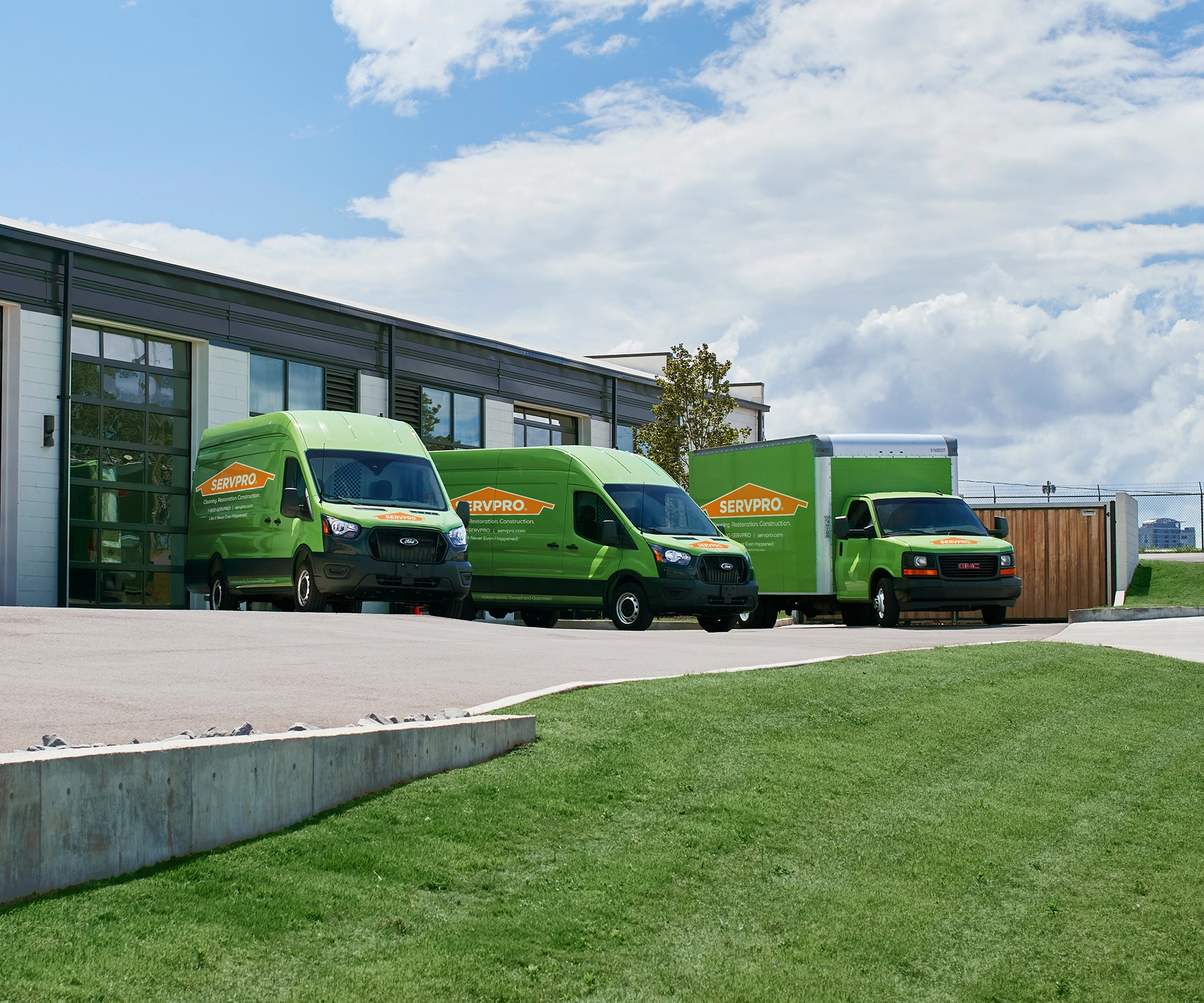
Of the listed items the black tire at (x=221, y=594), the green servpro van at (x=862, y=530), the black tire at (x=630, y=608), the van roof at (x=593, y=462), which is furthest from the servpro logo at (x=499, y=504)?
the green servpro van at (x=862, y=530)

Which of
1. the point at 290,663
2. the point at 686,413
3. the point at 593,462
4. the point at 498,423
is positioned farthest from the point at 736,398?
the point at 290,663

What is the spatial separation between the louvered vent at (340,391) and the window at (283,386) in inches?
6.2

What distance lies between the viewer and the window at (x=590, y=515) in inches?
754

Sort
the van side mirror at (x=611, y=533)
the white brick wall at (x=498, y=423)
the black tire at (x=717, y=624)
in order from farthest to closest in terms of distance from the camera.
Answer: the white brick wall at (x=498, y=423)
the black tire at (x=717, y=624)
the van side mirror at (x=611, y=533)

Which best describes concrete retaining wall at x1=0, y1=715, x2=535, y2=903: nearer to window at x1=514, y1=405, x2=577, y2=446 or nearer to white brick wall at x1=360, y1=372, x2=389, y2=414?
white brick wall at x1=360, y1=372, x2=389, y2=414

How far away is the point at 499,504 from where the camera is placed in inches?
817

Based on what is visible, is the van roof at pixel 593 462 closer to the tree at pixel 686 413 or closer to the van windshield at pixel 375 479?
the van windshield at pixel 375 479

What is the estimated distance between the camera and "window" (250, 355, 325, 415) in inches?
999

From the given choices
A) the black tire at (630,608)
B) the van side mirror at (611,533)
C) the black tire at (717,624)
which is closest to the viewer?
the black tire at (630,608)

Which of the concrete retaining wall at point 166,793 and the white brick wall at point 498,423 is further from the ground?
the white brick wall at point 498,423

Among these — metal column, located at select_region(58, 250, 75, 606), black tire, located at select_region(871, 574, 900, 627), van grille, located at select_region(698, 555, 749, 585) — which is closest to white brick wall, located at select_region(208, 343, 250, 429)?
metal column, located at select_region(58, 250, 75, 606)

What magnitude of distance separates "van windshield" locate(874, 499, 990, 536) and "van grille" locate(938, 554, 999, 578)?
48 cm

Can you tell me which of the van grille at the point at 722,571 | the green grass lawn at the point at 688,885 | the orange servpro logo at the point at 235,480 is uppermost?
Answer: the orange servpro logo at the point at 235,480

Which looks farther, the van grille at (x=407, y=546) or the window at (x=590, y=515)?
the window at (x=590, y=515)
